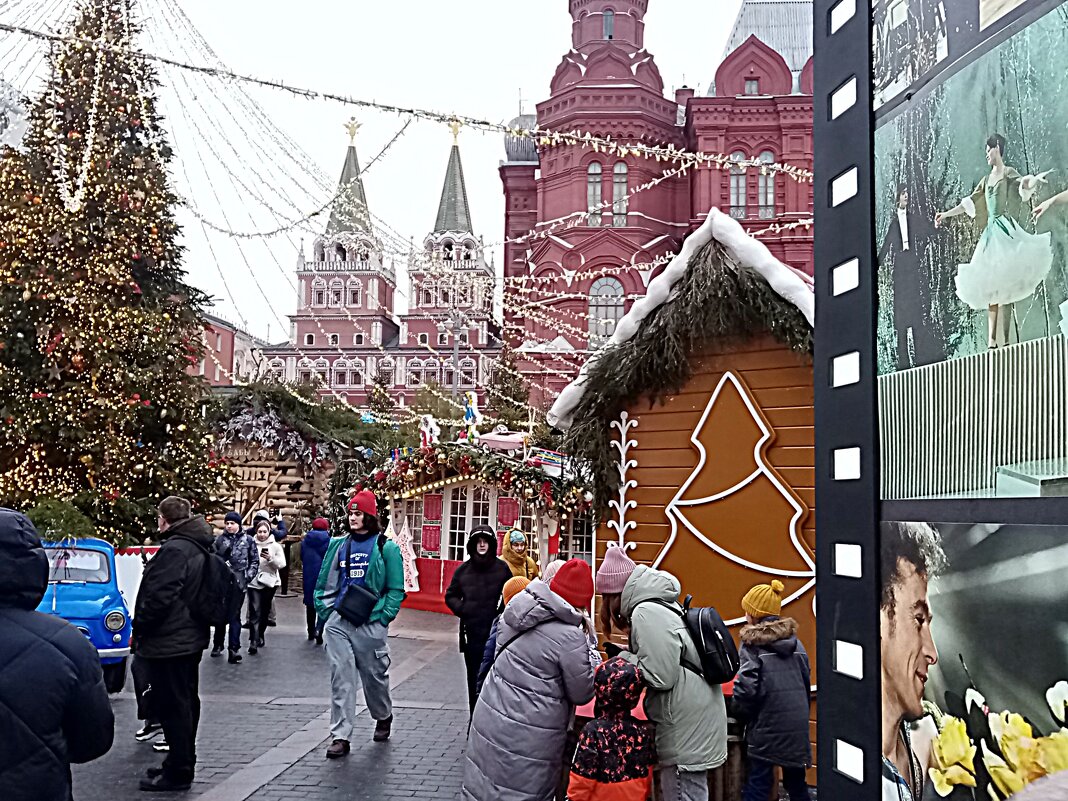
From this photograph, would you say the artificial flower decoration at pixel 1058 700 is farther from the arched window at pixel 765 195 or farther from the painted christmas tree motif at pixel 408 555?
the arched window at pixel 765 195

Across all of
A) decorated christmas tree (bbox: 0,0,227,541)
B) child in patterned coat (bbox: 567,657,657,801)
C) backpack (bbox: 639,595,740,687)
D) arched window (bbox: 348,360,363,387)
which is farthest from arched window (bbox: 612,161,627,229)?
arched window (bbox: 348,360,363,387)

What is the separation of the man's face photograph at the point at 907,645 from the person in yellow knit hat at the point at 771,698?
2.96 metres

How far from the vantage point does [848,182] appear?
2.69 m

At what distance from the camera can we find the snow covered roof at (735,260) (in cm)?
652

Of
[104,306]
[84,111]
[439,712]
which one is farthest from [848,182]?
[84,111]

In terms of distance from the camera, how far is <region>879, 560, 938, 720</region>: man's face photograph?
7.42 feet

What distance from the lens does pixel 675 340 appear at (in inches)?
281

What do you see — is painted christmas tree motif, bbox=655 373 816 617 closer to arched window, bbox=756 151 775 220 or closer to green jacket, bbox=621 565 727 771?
green jacket, bbox=621 565 727 771

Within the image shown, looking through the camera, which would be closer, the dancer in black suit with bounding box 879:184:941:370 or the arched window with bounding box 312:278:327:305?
the dancer in black suit with bounding box 879:184:941:370

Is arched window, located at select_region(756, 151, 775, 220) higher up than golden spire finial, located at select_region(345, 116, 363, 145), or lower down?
higher up

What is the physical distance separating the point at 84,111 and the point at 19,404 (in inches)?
158

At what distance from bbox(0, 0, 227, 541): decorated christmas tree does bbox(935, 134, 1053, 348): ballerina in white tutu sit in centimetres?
1127

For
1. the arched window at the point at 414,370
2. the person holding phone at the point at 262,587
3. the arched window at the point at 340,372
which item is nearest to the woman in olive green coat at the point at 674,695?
the person holding phone at the point at 262,587

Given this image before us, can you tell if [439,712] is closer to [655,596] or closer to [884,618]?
[655,596]
